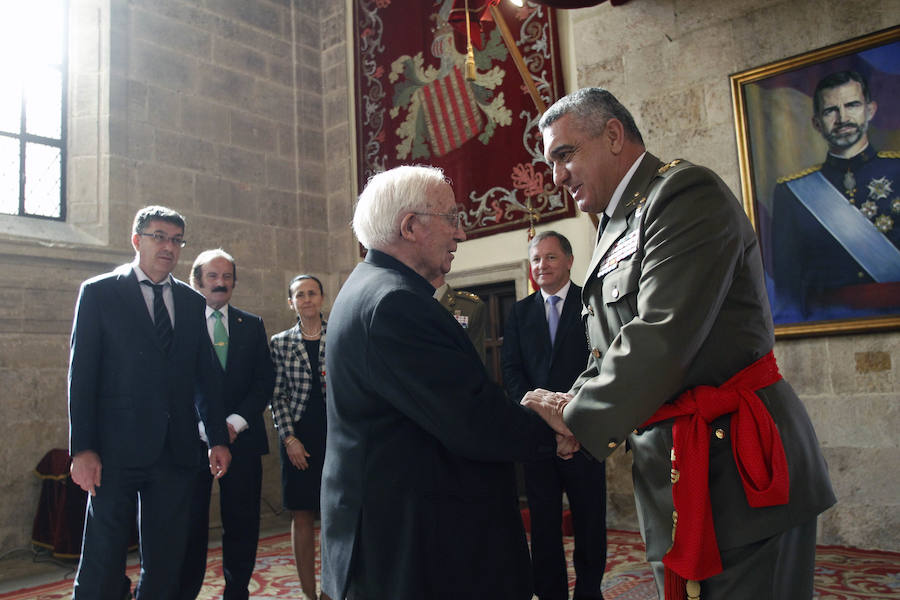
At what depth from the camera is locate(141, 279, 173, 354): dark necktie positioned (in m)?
2.72

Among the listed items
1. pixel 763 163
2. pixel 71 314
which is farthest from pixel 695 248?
pixel 71 314

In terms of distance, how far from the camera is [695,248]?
1429 millimetres

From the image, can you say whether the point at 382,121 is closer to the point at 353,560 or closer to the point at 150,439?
the point at 150,439

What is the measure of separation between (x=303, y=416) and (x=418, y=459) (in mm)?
1978

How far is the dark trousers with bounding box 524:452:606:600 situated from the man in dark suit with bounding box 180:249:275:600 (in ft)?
4.13

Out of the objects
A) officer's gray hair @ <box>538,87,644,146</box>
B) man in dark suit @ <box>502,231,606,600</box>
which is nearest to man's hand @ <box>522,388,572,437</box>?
officer's gray hair @ <box>538,87,644,146</box>

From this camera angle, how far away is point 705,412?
1.43 meters

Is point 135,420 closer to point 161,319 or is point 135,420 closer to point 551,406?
point 161,319

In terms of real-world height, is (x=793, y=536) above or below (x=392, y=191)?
below

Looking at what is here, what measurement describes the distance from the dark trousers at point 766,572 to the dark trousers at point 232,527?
229 cm

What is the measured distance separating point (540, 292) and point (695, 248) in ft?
6.86

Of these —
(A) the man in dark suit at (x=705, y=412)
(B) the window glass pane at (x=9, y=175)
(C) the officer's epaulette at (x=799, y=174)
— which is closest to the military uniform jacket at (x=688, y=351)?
(A) the man in dark suit at (x=705, y=412)

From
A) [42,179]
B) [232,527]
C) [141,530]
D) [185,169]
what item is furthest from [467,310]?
[42,179]

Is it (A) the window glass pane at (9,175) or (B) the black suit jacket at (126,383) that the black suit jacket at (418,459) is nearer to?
(B) the black suit jacket at (126,383)
